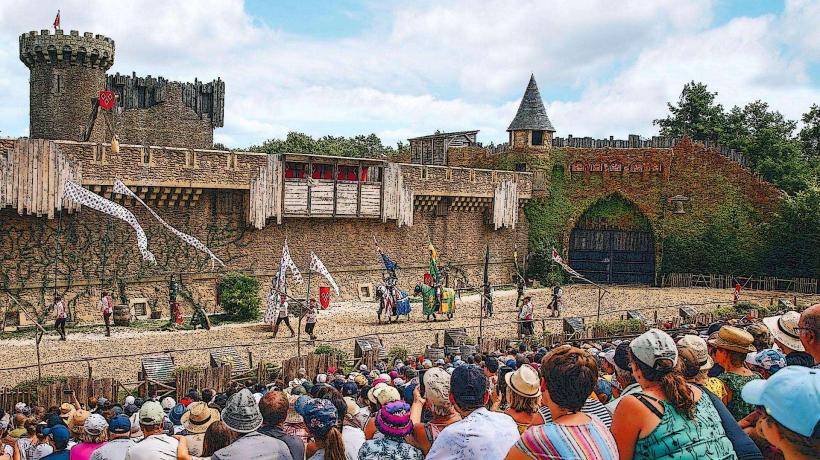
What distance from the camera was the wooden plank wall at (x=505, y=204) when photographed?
103 ft

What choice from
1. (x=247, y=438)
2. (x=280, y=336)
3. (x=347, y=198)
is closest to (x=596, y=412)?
(x=247, y=438)

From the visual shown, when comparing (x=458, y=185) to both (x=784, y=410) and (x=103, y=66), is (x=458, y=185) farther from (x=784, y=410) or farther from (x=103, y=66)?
(x=784, y=410)

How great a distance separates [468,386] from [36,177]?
1778 cm

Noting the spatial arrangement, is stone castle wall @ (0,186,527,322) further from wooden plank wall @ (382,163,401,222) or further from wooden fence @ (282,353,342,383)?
wooden fence @ (282,353,342,383)

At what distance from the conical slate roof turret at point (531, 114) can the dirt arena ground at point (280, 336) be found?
829 centimetres

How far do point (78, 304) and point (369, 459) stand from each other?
60.3ft

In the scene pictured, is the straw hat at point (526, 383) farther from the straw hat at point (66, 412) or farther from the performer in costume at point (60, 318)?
the performer in costume at point (60, 318)

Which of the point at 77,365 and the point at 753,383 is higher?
the point at 753,383

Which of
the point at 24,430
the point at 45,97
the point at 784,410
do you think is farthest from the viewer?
the point at 45,97

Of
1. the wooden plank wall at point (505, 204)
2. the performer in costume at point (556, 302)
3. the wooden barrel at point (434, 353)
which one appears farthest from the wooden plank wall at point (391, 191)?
the wooden barrel at point (434, 353)

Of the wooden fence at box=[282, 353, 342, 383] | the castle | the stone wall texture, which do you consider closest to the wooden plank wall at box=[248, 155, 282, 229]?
the castle

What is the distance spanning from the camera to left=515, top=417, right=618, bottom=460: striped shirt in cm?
357

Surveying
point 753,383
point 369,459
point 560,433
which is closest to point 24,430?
point 369,459

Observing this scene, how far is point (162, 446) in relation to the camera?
187 inches
